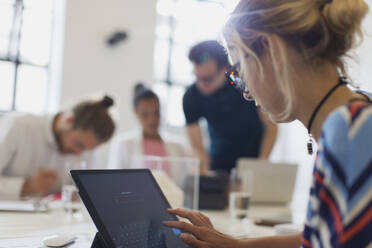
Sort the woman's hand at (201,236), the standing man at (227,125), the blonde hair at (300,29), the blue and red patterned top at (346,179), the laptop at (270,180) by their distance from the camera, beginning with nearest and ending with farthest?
the blue and red patterned top at (346,179) → the blonde hair at (300,29) → the woman's hand at (201,236) → the laptop at (270,180) → the standing man at (227,125)

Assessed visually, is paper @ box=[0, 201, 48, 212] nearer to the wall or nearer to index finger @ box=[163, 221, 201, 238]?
index finger @ box=[163, 221, 201, 238]

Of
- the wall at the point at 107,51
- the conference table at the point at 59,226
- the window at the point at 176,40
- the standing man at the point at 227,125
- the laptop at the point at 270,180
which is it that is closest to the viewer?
the conference table at the point at 59,226

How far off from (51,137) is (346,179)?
203 cm

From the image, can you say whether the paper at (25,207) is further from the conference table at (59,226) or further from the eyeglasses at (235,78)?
the eyeglasses at (235,78)

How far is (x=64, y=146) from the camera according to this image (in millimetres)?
2336

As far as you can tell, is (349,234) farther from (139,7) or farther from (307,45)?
(139,7)

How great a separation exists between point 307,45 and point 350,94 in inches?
4.8

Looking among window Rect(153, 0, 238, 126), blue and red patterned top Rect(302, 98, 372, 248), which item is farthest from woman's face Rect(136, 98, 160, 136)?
window Rect(153, 0, 238, 126)

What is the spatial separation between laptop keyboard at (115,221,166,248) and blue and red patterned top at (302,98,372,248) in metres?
0.38

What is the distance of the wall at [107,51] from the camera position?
4.19 meters

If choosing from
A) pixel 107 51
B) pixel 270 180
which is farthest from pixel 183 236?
pixel 107 51

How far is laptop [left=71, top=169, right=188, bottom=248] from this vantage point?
793 millimetres

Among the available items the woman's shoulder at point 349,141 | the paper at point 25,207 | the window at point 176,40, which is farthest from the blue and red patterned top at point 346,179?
the window at point 176,40

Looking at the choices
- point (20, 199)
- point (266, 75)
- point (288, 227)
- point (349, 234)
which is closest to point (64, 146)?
point (20, 199)
